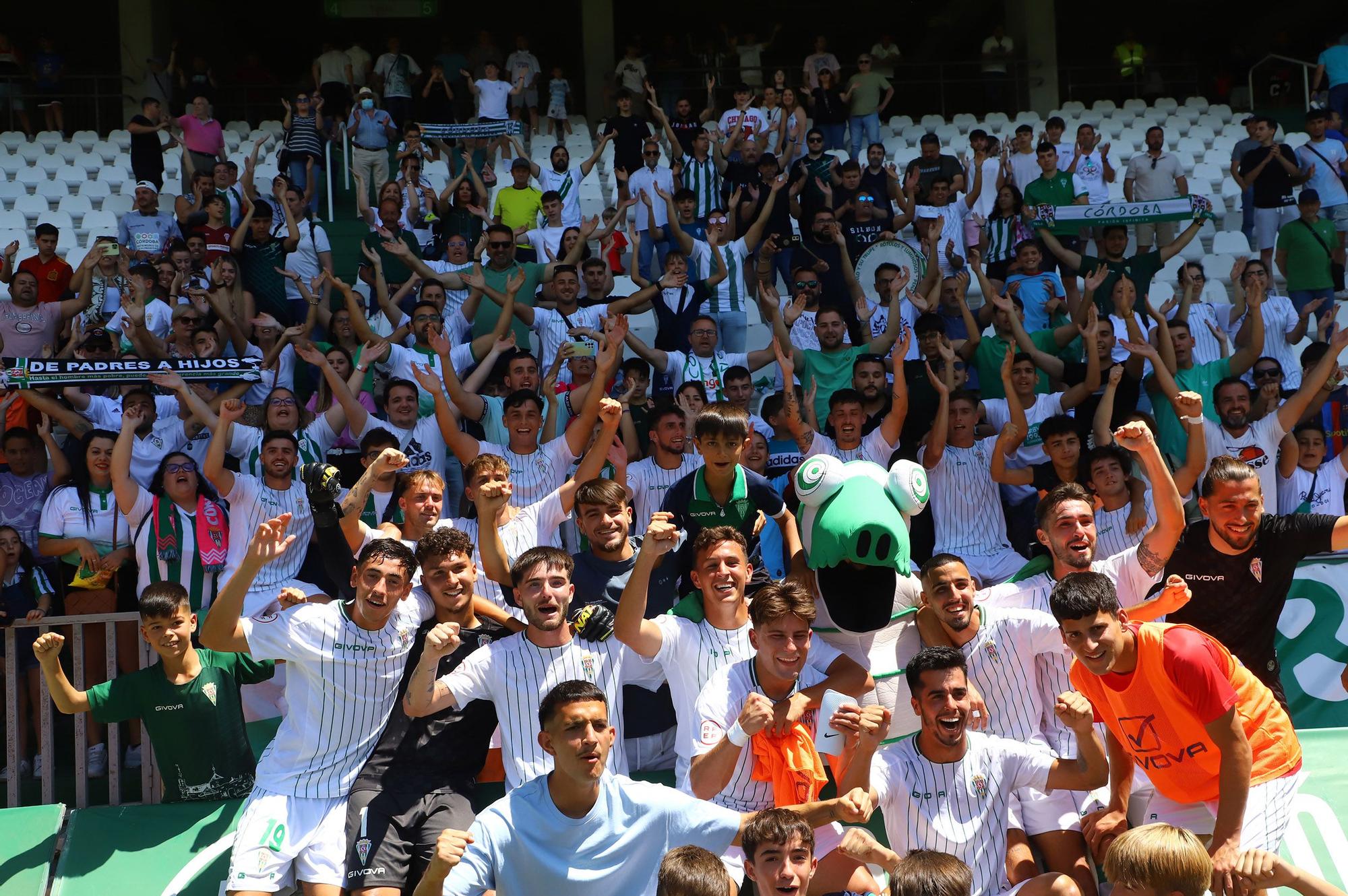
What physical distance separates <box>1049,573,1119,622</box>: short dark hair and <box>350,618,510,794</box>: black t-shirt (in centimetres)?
214

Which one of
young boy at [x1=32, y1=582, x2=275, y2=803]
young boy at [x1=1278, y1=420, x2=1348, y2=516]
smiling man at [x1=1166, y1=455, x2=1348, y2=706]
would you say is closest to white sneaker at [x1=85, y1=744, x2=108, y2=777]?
young boy at [x1=32, y1=582, x2=275, y2=803]

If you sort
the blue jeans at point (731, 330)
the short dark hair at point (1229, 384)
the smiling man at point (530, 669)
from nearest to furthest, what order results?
the smiling man at point (530, 669)
the short dark hair at point (1229, 384)
the blue jeans at point (731, 330)

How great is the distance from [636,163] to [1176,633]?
9.38 metres

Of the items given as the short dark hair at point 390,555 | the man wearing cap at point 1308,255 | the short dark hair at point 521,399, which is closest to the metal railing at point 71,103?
the short dark hair at point 521,399

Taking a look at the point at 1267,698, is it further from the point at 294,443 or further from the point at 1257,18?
the point at 1257,18

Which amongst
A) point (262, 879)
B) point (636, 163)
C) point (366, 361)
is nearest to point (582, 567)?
point (262, 879)

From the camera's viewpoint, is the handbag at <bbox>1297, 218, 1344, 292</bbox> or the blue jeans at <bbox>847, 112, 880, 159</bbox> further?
the blue jeans at <bbox>847, 112, 880, 159</bbox>

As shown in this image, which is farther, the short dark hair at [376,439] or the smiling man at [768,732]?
the short dark hair at [376,439]

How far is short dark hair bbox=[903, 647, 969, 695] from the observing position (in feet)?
14.8

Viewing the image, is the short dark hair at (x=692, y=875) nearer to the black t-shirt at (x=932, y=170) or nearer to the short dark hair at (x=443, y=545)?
the short dark hair at (x=443, y=545)

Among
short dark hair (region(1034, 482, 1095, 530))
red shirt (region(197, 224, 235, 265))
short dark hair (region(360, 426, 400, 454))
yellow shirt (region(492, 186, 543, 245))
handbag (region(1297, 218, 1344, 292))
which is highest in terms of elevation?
yellow shirt (region(492, 186, 543, 245))

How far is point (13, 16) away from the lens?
20484 millimetres

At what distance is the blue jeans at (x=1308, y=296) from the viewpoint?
33.8ft

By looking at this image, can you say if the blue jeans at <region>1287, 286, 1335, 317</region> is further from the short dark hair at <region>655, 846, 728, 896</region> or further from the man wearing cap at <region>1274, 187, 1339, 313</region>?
the short dark hair at <region>655, 846, 728, 896</region>
